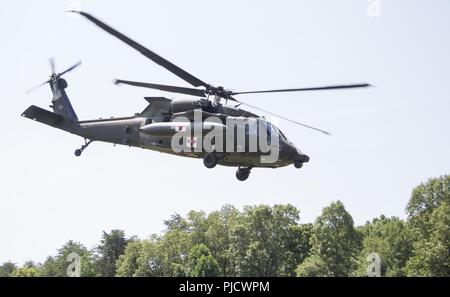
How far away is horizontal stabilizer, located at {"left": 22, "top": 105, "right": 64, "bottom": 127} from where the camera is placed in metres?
43.7

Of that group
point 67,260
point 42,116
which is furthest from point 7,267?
point 42,116

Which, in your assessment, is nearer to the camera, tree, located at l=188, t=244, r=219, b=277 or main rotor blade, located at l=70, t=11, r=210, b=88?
main rotor blade, located at l=70, t=11, r=210, b=88

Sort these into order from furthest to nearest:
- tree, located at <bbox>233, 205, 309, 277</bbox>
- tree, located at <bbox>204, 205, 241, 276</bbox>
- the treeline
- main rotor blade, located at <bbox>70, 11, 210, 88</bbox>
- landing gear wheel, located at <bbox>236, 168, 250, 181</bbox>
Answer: tree, located at <bbox>204, 205, 241, 276</bbox>, tree, located at <bbox>233, 205, 309, 277</bbox>, the treeline, landing gear wheel, located at <bbox>236, 168, 250, 181</bbox>, main rotor blade, located at <bbox>70, 11, 210, 88</bbox>

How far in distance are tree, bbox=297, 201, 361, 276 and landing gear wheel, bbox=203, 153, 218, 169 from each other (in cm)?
5065

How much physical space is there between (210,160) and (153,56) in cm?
575

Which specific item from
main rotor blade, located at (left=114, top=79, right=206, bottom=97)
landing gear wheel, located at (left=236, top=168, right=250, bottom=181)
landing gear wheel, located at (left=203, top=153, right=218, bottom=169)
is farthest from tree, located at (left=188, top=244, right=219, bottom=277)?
landing gear wheel, located at (left=203, top=153, right=218, bottom=169)

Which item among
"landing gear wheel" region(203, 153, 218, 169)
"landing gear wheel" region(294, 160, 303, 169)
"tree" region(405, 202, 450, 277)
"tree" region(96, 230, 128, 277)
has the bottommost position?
"landing gear wheel" region(294, 160, 303, 169)

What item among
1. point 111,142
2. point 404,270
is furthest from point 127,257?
point 111,142

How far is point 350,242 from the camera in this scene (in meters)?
89.2

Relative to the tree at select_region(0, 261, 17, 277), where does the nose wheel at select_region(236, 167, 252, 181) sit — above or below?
below

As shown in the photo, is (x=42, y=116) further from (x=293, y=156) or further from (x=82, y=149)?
(x=293, y=156)

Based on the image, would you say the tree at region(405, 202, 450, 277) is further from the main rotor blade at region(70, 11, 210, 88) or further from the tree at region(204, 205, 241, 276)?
the main rotor blade at region(70, 11, 210, 88)

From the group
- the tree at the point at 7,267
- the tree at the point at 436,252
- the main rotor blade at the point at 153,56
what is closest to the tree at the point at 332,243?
the tree at the point at 436,252
